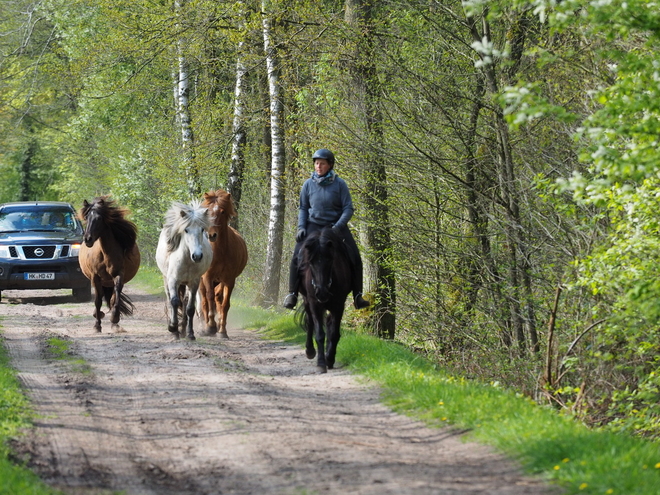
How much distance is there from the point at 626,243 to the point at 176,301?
7.74m

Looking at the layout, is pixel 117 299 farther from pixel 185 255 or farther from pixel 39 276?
pixel 39 276

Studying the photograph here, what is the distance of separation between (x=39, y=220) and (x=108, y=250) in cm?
716

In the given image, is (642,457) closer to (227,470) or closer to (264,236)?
(227,470)

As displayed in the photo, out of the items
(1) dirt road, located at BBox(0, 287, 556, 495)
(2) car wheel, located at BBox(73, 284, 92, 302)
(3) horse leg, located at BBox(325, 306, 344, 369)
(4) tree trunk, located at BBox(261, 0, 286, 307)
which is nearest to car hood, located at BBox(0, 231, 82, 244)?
(2) car wheel, located at BBox(73, 284, 92, 302)

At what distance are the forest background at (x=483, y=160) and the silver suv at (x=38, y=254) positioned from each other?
335 centimetres

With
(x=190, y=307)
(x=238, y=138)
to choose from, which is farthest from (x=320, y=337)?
(x=238, y=138)

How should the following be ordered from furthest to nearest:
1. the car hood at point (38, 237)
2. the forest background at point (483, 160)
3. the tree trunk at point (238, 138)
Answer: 1. the car hood at point (38, 237)
2. the tree trunk at point (238, 138)
3. the forest background at point (483, 160)

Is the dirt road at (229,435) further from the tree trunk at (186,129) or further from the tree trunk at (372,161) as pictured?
the tree trunk at (186,129)

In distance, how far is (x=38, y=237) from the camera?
808 inches

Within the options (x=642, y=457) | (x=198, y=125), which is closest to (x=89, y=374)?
(x=642, y=457)

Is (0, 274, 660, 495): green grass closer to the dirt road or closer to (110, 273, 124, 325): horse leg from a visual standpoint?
the dirt road

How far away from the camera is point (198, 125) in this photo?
2089cm

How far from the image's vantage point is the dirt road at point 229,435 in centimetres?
585

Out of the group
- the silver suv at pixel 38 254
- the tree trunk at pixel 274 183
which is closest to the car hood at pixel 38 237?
the silver suv at pixel 38 254
